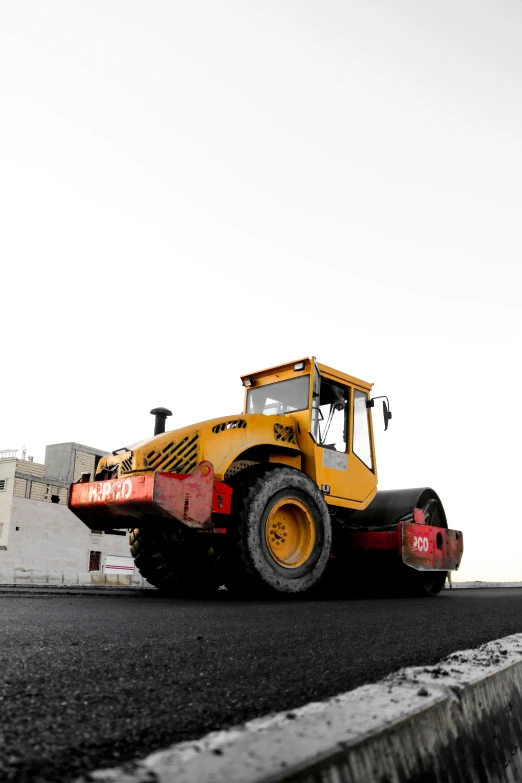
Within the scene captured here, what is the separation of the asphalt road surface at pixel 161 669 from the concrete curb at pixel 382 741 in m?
0.17

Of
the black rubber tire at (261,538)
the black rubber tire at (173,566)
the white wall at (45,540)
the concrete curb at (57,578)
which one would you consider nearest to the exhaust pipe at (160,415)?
the black rubber tire at (173,566)

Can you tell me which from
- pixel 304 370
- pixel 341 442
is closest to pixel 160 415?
pixel 304 370

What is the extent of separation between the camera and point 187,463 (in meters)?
6.67

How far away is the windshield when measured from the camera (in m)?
8.07

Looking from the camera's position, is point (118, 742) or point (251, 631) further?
point (251, 631)

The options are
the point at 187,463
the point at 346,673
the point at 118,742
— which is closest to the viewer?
the point at 118,742

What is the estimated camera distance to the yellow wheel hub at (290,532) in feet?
22.8

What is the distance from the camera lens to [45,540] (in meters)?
39.7

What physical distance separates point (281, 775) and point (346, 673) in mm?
1272

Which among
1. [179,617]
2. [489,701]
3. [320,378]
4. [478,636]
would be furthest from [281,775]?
[320,378]

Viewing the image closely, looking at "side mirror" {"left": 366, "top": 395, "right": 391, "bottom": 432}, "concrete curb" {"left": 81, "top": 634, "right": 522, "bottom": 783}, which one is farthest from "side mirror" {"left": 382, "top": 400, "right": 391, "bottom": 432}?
"concrete curb" {"left": 81, "top": 634, "right": 522, "bottom": 783}

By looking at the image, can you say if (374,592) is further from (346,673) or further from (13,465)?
(13,465)

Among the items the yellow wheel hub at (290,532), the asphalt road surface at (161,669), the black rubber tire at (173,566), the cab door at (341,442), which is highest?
the cab door at (341,442)

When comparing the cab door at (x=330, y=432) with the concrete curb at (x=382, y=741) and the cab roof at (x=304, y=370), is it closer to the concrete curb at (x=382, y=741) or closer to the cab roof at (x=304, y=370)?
the cab roof at (x=304, y=370)
